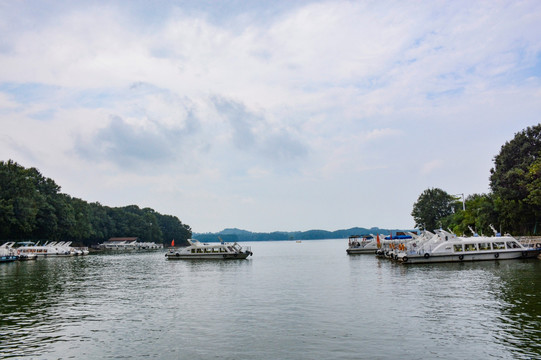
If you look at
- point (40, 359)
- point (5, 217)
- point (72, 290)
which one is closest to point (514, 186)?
point (72, 290)

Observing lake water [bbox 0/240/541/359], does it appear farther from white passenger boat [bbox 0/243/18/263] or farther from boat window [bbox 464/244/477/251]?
white passenger boat [bbox 0/243/18/263]

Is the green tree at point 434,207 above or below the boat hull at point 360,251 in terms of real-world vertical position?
above

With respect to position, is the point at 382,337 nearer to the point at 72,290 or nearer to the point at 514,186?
the point at 72,290

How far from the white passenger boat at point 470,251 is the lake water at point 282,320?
19.8 m

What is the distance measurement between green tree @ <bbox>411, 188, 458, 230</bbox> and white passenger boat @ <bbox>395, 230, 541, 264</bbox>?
82651 mm

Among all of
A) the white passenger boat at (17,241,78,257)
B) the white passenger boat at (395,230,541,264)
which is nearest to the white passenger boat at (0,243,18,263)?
the white passenger boat at (17,241,78,257)

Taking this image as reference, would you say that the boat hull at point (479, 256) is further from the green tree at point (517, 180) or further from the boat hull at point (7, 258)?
the boat hull at point (7, 258)

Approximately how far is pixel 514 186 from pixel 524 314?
56.7 metres

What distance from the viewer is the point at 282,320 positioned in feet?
88.6

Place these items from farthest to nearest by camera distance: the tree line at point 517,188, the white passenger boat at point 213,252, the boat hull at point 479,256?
the white passenger boat at point 213,252
the tree line at point 517,188
the boat hull at point 479,256

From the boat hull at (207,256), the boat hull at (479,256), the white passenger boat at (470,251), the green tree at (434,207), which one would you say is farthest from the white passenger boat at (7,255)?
the green tree at (434,207)

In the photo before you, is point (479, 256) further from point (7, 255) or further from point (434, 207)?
point (7, 255)

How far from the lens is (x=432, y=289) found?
127ft

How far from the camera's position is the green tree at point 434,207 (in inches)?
5871
